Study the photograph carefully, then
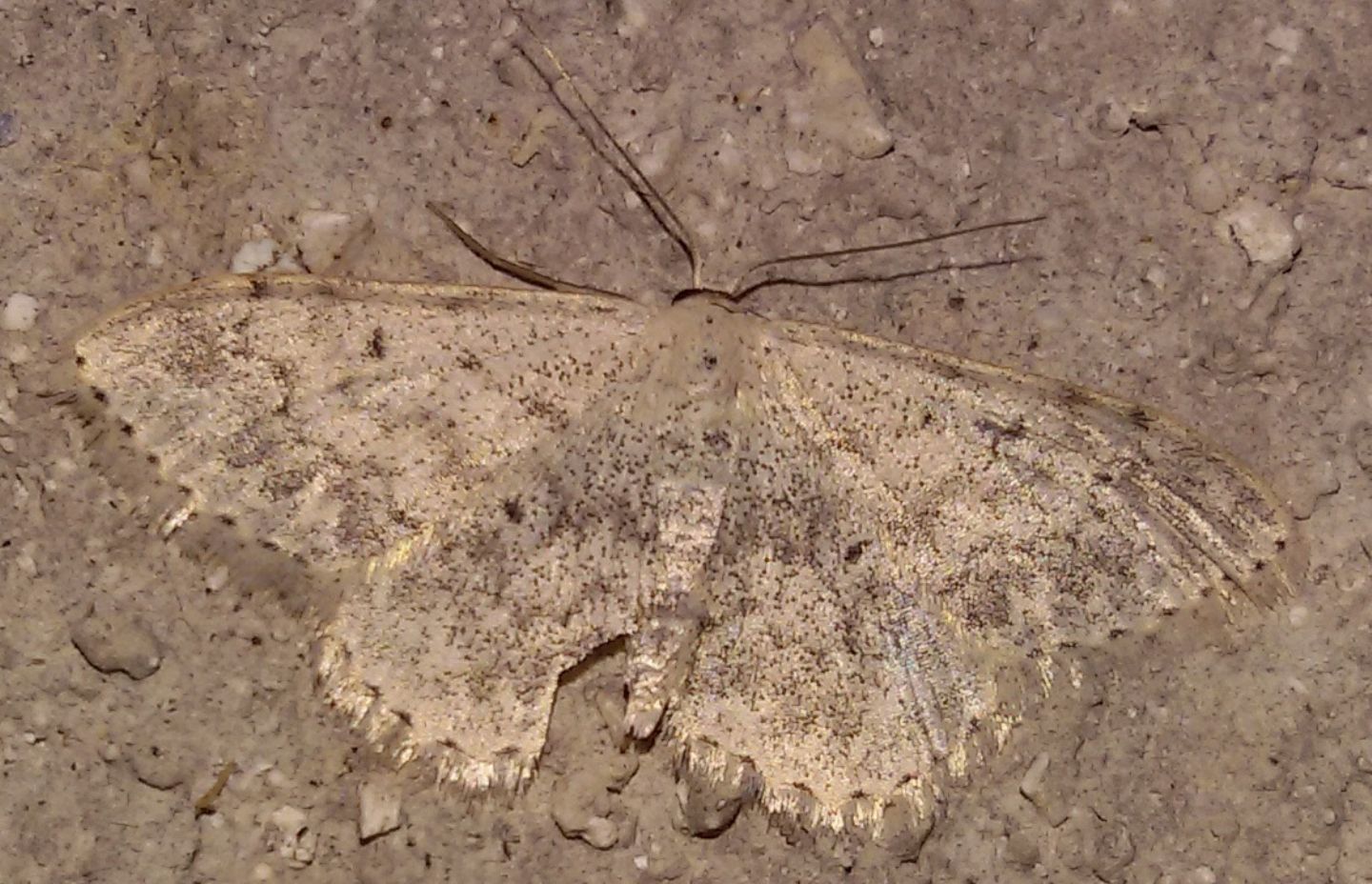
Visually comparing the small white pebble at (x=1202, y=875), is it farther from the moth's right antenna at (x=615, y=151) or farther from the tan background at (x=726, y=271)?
the moth's right antenna at (x=615, y=151)

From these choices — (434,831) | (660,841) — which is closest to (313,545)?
(434,831)

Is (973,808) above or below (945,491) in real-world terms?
below

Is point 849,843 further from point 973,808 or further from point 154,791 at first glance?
point 154,791

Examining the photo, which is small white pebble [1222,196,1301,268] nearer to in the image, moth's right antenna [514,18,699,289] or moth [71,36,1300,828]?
moth [71,36,1300,828]

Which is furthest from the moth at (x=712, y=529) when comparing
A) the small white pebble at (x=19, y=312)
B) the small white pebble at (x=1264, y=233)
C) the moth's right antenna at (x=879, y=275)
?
the small white pebble at (x=1264, y=233)

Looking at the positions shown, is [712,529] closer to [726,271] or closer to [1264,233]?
[726,271]

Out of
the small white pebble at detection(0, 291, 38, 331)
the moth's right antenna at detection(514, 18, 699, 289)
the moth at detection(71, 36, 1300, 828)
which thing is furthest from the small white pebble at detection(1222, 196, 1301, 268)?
the small white pebble at detection(0, 291, 38, 331)
